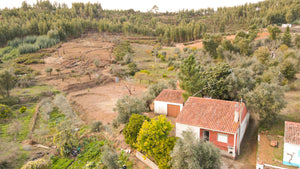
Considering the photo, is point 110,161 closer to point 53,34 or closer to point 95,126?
point 95,126

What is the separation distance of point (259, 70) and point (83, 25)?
255ft

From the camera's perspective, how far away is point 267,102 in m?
18.7

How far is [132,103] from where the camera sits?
20906 mm

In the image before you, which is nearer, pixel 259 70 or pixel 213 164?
pixel 213 164

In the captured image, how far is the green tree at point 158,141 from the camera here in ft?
45.2

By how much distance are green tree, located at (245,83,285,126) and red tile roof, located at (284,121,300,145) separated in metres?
3.02

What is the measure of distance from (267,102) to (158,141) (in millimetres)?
11765

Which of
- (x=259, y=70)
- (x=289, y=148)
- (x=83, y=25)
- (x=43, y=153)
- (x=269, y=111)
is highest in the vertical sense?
(x=83, y=25)

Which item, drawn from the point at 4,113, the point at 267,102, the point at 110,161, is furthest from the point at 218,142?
the point at 4,113

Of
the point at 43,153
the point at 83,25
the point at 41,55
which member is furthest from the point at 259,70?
the point at 83,25

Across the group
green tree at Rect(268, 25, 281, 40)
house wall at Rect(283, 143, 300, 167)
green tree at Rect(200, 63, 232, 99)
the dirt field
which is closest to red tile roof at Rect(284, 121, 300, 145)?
house wall at Rect(283, 143, 300, 167)

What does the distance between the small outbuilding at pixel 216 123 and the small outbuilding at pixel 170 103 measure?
4.08 m

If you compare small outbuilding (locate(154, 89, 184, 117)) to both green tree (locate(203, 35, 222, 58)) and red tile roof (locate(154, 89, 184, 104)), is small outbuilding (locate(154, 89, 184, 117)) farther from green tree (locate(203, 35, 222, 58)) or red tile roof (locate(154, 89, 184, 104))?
green tree (locate(203, 35, 222, 58))

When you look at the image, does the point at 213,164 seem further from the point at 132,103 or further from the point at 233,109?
the point at 132,103
